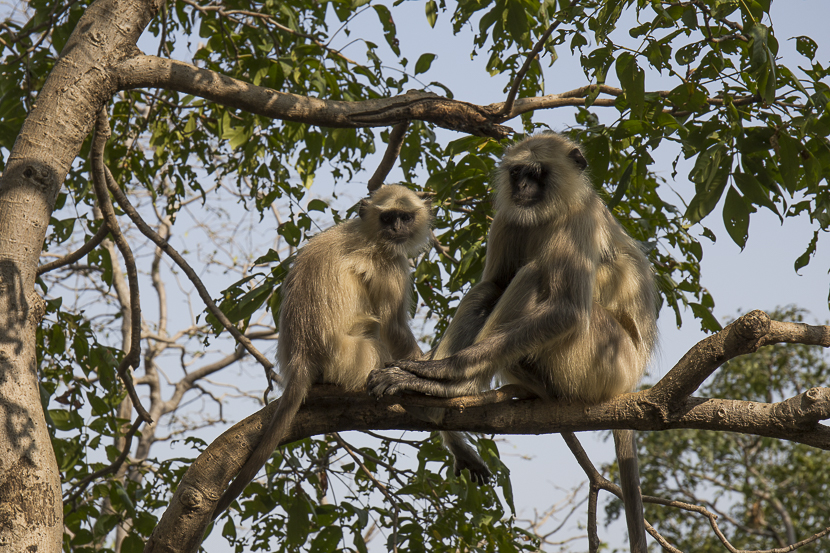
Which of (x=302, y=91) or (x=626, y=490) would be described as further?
(x=302, y=91)

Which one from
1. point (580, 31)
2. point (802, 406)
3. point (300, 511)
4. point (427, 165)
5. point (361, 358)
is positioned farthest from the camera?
point (427, 165)

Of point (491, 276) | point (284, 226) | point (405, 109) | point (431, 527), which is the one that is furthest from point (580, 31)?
point (431, 527)

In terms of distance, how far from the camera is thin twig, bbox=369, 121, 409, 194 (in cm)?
435

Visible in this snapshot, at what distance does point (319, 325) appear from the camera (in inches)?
142

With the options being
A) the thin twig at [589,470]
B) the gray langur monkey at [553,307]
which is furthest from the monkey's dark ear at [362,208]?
the thin twig at [589,470]

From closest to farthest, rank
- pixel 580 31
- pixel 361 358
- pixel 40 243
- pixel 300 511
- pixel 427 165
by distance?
1. pixel 40 243
2. pixel 580 31
3. pixel 361 358
4. pixel 300 511
5. pixel 427 165

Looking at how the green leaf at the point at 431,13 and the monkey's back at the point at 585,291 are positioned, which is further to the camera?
the green leaf at the point at 431,13

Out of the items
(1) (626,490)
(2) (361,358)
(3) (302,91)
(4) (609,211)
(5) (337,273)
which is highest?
(3) (302,91)

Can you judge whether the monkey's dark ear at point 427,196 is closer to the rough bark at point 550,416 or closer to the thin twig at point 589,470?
the rough bark at point 550,416

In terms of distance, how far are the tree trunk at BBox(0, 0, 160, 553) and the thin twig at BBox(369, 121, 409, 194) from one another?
1543 mm

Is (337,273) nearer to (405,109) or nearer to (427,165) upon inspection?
(405,109)

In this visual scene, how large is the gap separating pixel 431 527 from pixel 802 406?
2322 millimetres

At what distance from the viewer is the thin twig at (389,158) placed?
4.35 metres

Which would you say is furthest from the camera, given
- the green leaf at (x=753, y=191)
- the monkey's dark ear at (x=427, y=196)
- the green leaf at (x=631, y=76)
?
the monkey's dark ear at (x=427, y=196)
